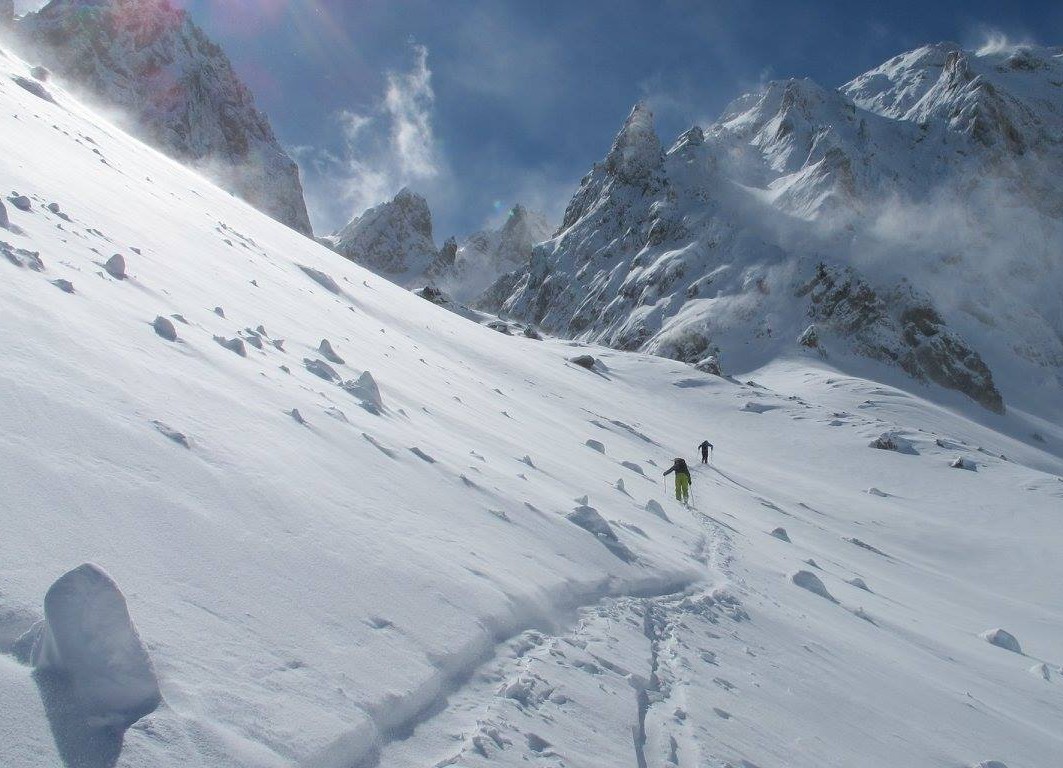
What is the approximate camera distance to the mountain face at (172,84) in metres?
133

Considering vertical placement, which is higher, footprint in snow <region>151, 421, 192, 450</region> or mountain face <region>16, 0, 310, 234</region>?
mountain face <region>16, 0, 310, 234</region>

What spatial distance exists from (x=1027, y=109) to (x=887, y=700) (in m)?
182

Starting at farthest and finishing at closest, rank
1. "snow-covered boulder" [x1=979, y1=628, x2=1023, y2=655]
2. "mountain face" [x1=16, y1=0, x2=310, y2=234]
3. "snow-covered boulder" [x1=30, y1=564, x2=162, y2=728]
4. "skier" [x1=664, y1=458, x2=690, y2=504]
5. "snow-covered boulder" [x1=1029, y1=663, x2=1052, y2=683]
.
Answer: "mountain face" [x1=16, y1=0, x2=310, y2=234] < "skier" [x1=664, y1=458, x2=690, y2=504] < "snow-covered boulder" [x1=979, y1=628, x2=1023, y2=655] < "snow-covered boulder" [x1=1029, y1=663, x2=1052, y2=683] < "snow-covered boulder" [x1=30, y1=564, x2=162, y2=728]

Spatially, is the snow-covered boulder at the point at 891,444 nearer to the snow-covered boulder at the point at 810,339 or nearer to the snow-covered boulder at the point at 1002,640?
the snow-covered boulder at the point at 1002,640

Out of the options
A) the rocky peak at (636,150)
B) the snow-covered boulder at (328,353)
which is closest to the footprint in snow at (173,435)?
the snow-covered boulder at (328,353)

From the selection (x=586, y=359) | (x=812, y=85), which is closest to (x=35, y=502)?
(x=586, y=359)

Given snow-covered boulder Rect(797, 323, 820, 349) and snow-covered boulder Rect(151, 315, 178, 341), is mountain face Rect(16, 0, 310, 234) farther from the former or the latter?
snow-covered boulder Rect(151, 315, 178, 341)

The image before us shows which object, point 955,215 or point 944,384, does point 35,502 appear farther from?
point 955,215

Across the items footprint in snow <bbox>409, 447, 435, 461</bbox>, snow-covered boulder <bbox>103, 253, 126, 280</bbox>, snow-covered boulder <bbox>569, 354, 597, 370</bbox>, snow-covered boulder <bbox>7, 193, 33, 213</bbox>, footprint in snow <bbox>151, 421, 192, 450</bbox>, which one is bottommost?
footprint in snow <bbox>151, 421, 192, 450</bbox>

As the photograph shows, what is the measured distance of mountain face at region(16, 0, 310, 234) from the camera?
133m

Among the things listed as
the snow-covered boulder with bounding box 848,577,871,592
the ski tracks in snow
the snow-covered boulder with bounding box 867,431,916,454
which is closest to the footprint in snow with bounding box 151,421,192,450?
the ski tracks in snow

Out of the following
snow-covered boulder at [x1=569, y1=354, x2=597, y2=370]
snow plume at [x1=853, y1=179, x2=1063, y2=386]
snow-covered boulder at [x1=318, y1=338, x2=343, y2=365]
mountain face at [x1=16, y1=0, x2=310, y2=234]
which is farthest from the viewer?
mountain face at [x1=16, y1=0, x2=310, y2=234]

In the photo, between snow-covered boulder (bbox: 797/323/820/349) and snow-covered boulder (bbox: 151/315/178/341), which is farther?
snow-covered boulder (bbox: 797/323/820/349)

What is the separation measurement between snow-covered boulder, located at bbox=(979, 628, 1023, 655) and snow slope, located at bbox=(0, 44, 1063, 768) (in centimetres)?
36
